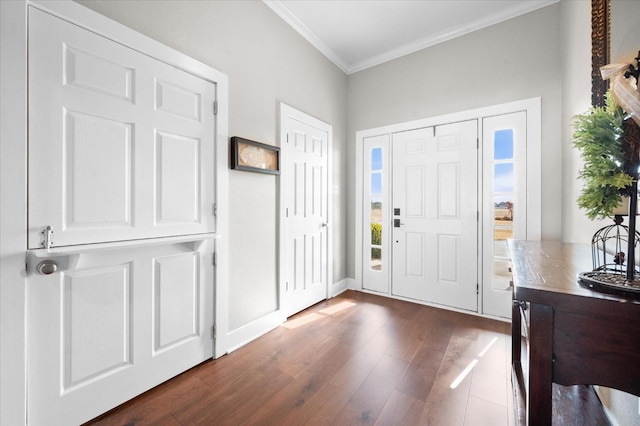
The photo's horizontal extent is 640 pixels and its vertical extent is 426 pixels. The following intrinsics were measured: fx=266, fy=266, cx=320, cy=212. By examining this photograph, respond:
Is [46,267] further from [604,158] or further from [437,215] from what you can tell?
[437,215]

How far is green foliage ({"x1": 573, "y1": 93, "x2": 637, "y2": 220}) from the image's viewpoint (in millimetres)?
738

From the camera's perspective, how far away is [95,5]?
4.69 ft

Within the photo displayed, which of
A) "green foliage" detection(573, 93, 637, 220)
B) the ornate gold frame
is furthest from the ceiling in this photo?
"green foliage" detection(573, 93, 637, 220)

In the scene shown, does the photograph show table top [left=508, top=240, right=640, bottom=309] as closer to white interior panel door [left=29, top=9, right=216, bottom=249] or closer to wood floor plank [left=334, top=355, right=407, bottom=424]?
wood floor plank [left=334, top=355, right=407, bottom=424]

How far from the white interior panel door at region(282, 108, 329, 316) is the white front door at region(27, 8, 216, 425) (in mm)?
931

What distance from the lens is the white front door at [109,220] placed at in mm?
1281

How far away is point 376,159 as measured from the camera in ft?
11.4

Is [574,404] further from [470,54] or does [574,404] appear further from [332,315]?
[470,54]

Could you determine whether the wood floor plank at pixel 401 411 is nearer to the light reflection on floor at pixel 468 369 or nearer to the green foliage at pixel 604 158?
the light reflection on floor at pixel 468 369

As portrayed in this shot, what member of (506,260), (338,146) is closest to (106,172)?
(338,146)

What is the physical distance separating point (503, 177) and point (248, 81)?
2.59 m

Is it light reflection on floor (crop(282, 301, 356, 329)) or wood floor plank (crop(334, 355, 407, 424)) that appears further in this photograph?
light reflection on floor (crop(282, 301, 356, 329))

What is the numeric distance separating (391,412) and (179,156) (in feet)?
6.68

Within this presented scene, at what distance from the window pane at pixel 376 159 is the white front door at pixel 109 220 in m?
2.15
